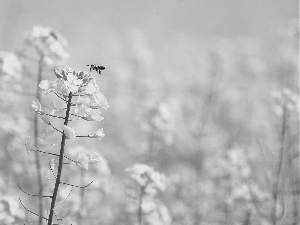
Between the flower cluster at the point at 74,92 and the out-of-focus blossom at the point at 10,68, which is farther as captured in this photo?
the out-of-focus blossom at the point at 10,68

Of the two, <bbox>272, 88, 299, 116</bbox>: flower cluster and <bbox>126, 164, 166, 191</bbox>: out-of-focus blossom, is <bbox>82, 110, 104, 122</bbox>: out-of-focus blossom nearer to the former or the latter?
<bbox>126, 164, 166, 191</bbox>: out-of-focus blossom

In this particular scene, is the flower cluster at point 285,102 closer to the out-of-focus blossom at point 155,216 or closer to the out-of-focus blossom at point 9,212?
the out-of-focus blossom at point 155,216

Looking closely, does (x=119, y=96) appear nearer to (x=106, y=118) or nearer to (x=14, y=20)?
(x=106, y=118)

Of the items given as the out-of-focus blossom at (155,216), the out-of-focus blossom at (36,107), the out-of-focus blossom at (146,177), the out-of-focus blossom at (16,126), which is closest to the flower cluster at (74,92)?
the out-of-focus blossom at (36,107)

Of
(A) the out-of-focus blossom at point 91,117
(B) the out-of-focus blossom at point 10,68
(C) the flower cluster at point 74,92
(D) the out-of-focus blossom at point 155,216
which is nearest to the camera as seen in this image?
(C) the flower cluster at point 74,92

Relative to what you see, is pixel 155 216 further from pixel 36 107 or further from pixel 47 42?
pixel 36 107

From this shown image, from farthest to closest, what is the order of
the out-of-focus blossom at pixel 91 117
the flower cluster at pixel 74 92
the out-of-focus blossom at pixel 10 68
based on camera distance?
the out-of-focus blossom at pixel 10 68, the out-of-focus blossom at pixel 91 117, the flower cluster at pixel 74 92
